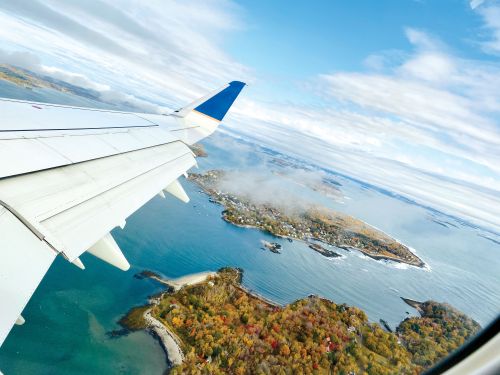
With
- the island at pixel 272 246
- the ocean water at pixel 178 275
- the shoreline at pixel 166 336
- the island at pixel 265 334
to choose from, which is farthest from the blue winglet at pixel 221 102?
the island at pixel 272 246

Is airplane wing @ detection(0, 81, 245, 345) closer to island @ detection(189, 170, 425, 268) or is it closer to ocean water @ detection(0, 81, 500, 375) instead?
ocean water @ detection(0, 81, 500, 375)

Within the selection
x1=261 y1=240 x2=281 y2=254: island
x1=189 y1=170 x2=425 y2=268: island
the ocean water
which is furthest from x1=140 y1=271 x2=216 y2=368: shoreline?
x1=189 y1=170 x2=425 y2=268: island

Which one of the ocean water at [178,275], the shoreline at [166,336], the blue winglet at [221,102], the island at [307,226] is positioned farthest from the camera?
the island at [307,226]

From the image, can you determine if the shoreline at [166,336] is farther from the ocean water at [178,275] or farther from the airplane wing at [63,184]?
the airplane wing at [63,184]

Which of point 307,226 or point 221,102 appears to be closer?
point 221,102

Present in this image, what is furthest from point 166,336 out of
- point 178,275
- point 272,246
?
point 272,246

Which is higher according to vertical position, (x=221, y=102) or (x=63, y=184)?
(x=221, y=102)

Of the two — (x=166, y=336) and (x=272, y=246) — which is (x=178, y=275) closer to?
(x=166, y=336)
